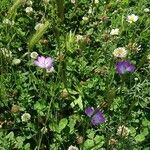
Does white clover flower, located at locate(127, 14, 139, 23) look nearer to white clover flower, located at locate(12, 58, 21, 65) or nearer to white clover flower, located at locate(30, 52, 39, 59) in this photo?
white clover flower, located at locate(30, 52, 39, 59)

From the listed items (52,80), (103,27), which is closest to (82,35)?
(103,27)

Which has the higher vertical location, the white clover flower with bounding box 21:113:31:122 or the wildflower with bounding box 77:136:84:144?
the white clover flower with bounding box 21:113:31:122

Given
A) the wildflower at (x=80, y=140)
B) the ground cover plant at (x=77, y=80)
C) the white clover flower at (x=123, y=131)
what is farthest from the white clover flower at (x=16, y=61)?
the white clover flower at (x=123, y=131)

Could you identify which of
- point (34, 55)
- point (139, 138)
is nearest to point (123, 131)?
point (139, 138)

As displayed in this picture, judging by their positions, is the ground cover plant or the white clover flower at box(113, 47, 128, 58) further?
the white clover flower at box(113, 47, 128, 58)

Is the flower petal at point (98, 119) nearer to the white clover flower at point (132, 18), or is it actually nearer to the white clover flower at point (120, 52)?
the white clover flower at point (120, 52)

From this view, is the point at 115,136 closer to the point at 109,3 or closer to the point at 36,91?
the point at 36,91

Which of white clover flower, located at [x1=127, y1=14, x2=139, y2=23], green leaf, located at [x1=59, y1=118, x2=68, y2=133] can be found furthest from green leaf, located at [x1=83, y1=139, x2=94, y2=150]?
white clover flower, located at [x1=127, y1=14, x2=139, y2=23]

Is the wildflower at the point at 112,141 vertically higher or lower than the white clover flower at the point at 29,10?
lower

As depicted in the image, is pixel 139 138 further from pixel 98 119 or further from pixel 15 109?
pixel 15 109
